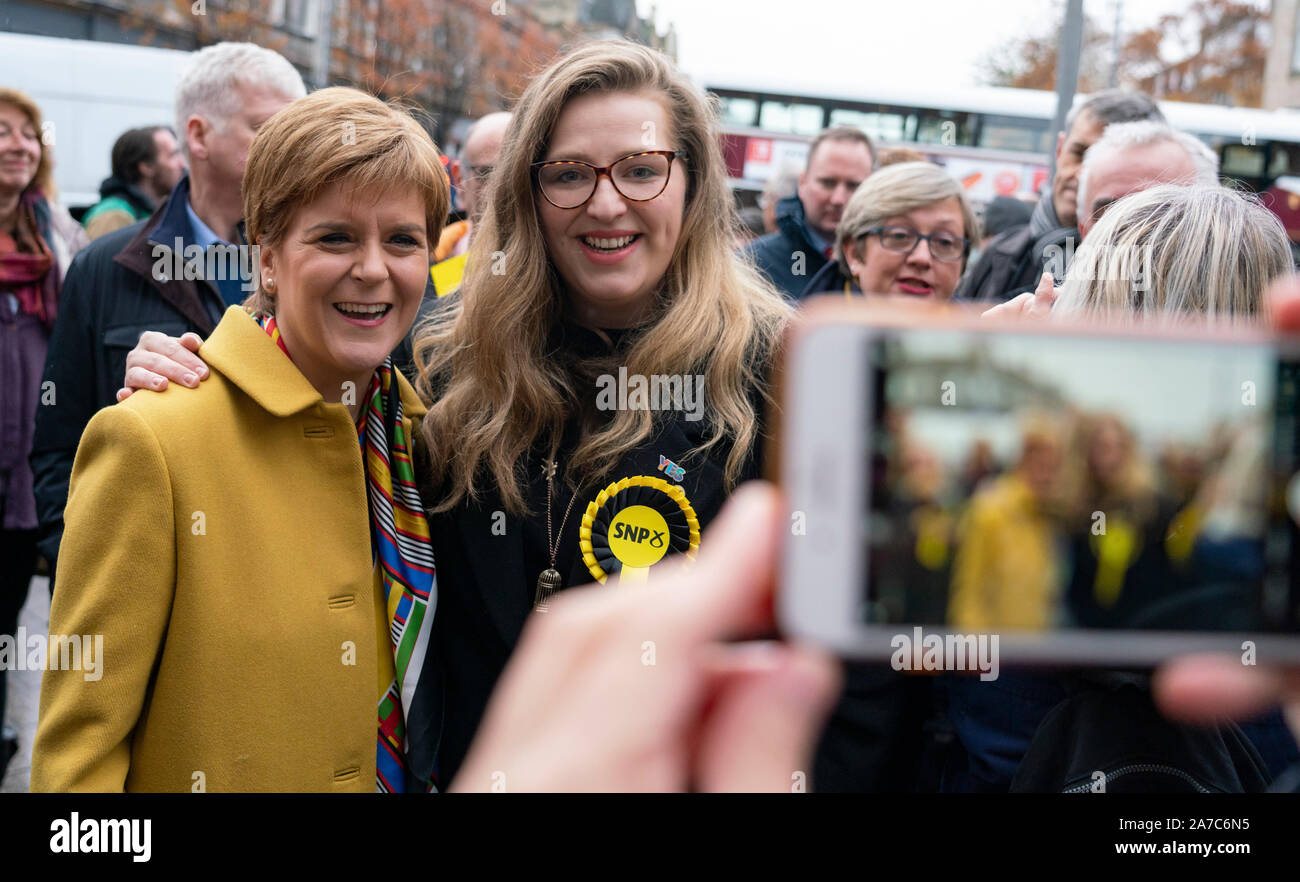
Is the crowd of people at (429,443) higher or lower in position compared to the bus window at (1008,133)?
lower

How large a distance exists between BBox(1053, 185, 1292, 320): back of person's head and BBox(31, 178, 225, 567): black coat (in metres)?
2.54

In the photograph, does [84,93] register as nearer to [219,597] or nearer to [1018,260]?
[1018,260]

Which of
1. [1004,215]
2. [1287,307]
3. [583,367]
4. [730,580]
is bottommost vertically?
[730,580]

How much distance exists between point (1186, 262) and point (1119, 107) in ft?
9.86

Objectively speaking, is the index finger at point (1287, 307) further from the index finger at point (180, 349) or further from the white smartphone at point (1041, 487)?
the index finger at point (180, 349)

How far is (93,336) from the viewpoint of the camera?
3438 mm

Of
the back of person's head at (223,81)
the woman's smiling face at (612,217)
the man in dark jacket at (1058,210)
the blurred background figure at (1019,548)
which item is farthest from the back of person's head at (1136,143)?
the blurred background figure at (1019,548)

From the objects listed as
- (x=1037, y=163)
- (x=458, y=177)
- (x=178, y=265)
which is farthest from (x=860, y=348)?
(x=1037, y=163)

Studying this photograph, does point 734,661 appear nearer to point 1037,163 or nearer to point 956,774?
point 956,774

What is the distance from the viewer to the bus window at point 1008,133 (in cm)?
1798

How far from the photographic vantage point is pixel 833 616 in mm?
967

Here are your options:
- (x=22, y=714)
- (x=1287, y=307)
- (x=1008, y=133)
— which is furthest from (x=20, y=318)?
(x=1008, y=133)

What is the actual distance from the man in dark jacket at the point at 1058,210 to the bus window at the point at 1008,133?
45.6 ft
